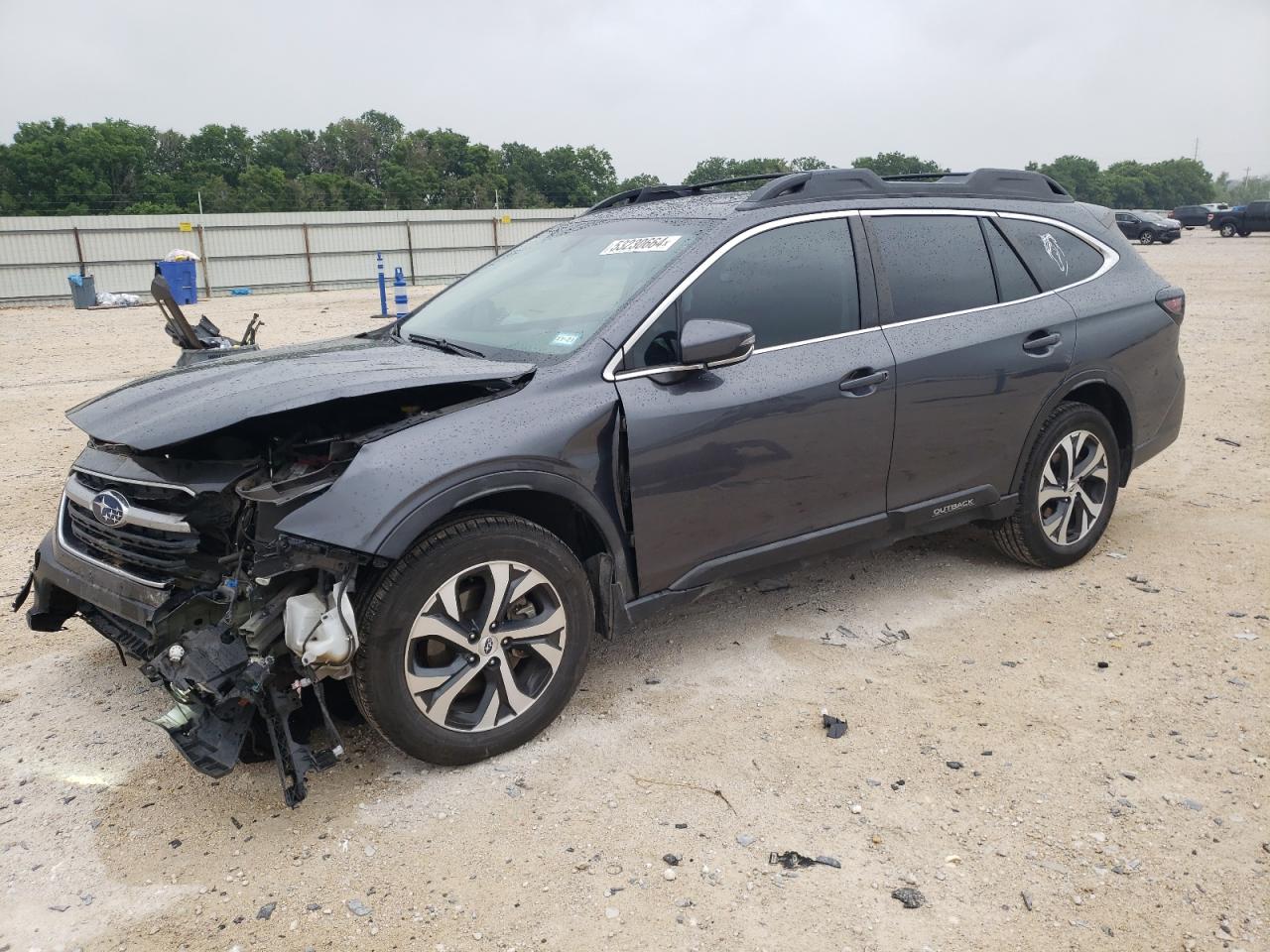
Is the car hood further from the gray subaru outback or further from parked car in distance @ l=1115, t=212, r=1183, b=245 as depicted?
parked car in distance @ l=1115, t=212, r=1183, b=245

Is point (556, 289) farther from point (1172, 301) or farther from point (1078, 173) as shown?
point (1078, 173)

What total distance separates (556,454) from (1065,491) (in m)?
2.78

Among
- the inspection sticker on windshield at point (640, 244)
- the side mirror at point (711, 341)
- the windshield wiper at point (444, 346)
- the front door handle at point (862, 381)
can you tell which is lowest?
the front door handle at point (862, 381)

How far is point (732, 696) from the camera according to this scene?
3.66 metres

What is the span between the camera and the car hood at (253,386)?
2.97 meters

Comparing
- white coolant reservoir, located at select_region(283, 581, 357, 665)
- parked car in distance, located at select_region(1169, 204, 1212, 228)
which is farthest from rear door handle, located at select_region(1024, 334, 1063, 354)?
parked car in distance, located at select_region(1169, 204, 1212, 228)

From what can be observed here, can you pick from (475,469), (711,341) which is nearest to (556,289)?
(711,341)

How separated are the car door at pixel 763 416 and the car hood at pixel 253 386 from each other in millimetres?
513

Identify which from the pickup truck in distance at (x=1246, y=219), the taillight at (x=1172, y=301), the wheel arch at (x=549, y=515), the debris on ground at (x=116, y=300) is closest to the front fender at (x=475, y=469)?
the wheel arch at (x=549, y=515)

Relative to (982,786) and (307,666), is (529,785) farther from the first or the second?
(982,786)

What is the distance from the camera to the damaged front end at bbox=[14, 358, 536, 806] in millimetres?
2797

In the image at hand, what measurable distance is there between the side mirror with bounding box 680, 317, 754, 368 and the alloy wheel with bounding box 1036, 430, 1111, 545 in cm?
199

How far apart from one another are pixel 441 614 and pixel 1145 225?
1663 inches

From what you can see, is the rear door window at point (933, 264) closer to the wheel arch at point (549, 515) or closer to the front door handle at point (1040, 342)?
the front door handle at point (1040, 342)
